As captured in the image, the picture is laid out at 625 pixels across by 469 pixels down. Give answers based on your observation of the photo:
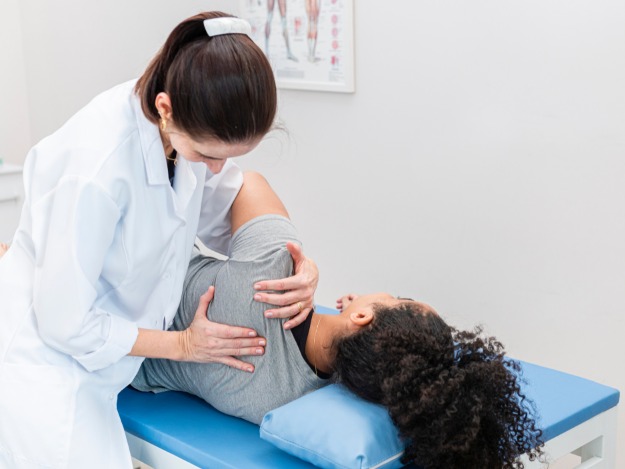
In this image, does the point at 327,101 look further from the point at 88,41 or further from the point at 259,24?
the point at 88,41

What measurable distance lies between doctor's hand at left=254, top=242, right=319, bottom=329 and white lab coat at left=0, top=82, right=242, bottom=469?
0.66 ft

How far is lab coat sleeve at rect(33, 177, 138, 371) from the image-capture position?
145 cm

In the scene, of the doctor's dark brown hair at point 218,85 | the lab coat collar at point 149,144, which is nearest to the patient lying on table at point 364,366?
the lab coat collar at point 149,144

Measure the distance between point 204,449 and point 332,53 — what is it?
168 centimetres

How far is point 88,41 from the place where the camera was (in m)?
3.93

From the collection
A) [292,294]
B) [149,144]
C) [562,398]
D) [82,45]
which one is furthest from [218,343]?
[82,45]

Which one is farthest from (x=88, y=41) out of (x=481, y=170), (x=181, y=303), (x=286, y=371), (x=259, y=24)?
(x=286, y=371)

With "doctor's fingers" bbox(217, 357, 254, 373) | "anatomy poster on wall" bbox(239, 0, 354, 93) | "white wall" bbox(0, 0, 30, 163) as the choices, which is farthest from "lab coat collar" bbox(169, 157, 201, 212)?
"white wall" bbox(0, 0, 30, 163)

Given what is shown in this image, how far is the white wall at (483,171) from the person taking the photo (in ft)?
7.41

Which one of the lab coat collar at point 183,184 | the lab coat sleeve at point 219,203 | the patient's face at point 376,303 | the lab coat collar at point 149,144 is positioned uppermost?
the lab coat collar at point 149,144

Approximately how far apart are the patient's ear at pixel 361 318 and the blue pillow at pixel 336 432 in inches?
5.2

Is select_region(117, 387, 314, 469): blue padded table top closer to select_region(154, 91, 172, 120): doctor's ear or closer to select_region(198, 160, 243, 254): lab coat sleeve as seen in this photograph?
select_region(198, 160, 243, 254): lab coat sleeve

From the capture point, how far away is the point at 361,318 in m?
1.60

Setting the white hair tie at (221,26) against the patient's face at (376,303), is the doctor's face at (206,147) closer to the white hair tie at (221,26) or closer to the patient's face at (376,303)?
the white hair tie at (221,26)
